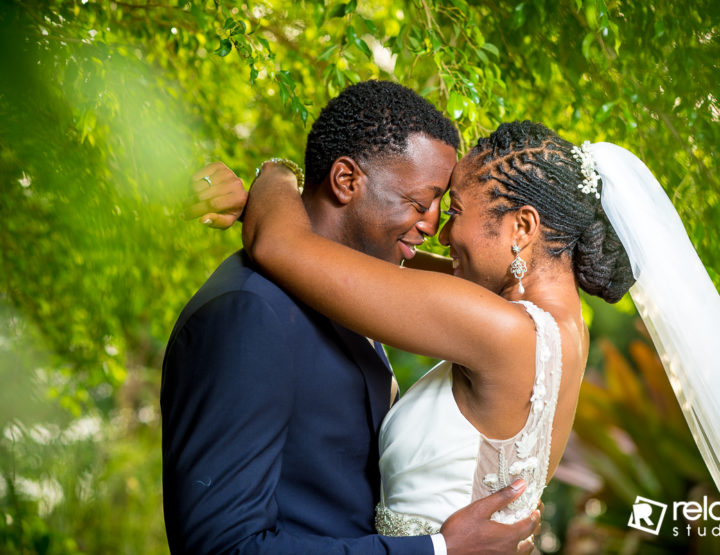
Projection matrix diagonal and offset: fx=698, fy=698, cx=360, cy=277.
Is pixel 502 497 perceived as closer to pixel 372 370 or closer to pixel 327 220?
pixel 372 370

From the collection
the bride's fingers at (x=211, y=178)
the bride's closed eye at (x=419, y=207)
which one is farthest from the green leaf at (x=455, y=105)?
the bride's fingers at (x=211, y=178)

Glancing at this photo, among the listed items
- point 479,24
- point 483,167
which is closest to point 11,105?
point 483,167

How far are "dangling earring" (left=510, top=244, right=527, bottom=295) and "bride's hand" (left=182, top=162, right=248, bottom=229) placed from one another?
726mm

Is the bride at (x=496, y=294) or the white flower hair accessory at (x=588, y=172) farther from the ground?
the white flower hair accessory at (x=588, y=172)

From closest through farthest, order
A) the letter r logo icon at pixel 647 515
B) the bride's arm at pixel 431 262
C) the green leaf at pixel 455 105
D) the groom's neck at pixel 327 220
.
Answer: the groom's neck at pixel 327 220 → the green leaf at pixel 455 105 → the bride's arm at pixel 431 262 → the letter r logo icon at pixel 647 515

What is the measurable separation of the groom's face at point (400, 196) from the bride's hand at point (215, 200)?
0.30m

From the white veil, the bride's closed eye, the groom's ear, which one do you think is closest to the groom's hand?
the white veil

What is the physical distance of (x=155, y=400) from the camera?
691 centimetres

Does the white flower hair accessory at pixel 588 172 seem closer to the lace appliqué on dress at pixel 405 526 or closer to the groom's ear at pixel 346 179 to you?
the groom's ear at pixel 346 179

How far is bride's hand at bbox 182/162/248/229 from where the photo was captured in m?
1.82

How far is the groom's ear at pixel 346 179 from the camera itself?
1.83 meters

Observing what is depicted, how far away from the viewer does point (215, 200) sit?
1.82m

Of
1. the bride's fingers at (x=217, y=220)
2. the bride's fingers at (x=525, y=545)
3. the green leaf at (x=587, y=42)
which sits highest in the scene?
the green leaf at (x=587, y=42)

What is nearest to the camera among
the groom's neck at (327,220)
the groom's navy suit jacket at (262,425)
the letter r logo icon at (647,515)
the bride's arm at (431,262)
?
the groom's navy suit jacket at (262,425)
